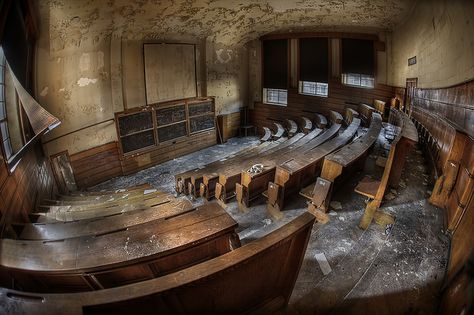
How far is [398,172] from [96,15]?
6262 millimetres

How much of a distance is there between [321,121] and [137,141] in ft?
19.0

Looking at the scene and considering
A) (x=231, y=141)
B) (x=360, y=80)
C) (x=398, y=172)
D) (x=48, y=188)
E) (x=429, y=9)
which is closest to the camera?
(x=398, y=172)

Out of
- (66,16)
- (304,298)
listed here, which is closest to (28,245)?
(304,298)

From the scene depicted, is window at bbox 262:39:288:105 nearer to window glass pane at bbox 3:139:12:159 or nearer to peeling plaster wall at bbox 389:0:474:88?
peeling plaster wall at bbox 389:0:474:88

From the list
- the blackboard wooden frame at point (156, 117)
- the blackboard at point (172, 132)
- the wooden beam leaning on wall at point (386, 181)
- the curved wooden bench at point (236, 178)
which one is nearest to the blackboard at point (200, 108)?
the blackboard wooden frame at point (156, 117)

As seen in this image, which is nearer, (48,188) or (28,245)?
(28,245)

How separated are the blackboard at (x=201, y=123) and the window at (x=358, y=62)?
503cm

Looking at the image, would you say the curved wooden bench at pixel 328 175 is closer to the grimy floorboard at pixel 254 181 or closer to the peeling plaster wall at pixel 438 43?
the grimy floorboard at pixel 254 181

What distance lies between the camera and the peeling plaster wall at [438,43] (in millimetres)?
3297

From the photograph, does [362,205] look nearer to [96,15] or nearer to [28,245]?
[28,245]

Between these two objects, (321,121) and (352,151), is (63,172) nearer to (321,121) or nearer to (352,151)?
(352,151)

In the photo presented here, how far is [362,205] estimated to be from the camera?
3.37 metres

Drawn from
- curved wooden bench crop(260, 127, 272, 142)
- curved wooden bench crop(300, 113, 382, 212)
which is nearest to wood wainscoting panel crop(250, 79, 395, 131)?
curved wooden bench crop(260, 127, 272, 142)

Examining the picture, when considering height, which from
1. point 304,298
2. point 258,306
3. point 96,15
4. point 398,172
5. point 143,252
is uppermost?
point 96,15
